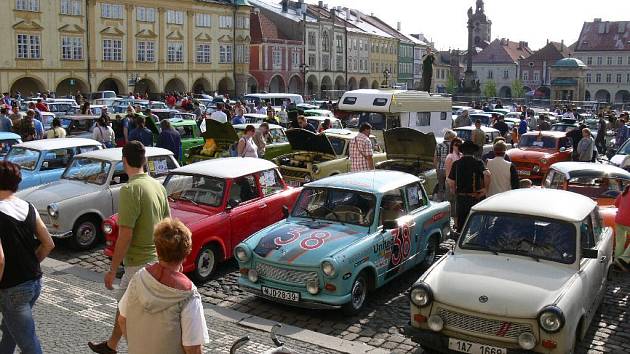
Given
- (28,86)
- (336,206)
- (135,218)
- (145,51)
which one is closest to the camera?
(135,218)

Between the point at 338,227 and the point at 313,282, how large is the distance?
1096 mm

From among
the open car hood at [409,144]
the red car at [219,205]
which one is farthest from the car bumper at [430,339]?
the open car hood at [409,144]

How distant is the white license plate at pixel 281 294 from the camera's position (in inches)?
333

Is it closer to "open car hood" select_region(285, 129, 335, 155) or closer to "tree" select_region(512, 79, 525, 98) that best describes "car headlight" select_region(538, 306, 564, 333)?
"open car hood" select_region(285, 129, 335, 155)

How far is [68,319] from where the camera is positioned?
327 inches

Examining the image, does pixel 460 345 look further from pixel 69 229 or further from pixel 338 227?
pixel 69 229

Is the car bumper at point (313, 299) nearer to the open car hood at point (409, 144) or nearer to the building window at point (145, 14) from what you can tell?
the open car hood at point (409, 144)

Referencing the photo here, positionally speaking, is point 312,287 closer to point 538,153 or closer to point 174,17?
point 538,153

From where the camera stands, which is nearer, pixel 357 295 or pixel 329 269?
pixel 329 269

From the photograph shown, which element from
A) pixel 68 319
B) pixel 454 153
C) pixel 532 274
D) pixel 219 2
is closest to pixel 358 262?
pixel 532 274

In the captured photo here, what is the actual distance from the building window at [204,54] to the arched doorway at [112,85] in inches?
373

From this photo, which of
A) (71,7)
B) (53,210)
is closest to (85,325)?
(53,210)

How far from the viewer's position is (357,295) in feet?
28.7

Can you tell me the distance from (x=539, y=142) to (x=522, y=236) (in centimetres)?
1297
